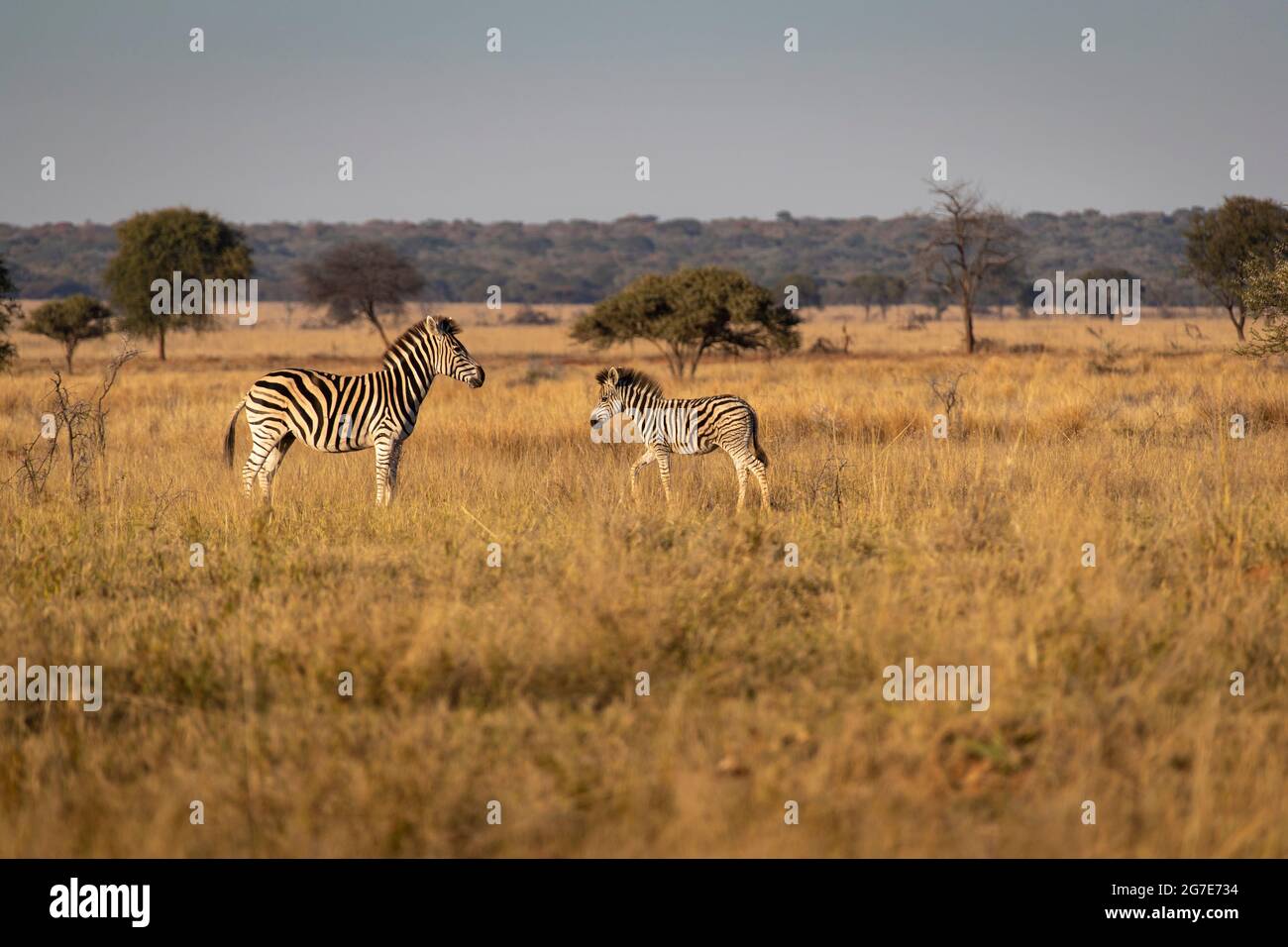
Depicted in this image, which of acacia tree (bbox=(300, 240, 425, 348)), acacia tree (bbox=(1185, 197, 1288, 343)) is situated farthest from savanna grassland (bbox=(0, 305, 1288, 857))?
acacia tree (bbox=(300, 240, 425, 348))

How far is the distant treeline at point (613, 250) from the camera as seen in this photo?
132m

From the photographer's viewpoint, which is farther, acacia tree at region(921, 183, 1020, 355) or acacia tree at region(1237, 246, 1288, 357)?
acacia tree at region(921, 183, 1020, 355)

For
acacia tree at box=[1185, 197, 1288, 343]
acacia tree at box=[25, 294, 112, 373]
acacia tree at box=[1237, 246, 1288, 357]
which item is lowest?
acacia tree at box=[1237, 246, 1288, 357]

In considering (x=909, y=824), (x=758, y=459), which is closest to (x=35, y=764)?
(x=909, y=824)

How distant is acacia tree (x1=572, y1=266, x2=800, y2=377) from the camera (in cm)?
2734

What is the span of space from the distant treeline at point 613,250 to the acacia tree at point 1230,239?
68012 mm

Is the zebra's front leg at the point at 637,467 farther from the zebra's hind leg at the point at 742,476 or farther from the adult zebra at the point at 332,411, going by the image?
the adult zebra at the point at 332,411

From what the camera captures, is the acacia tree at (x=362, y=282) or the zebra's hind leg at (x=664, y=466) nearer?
the zebra's hind leg at (x=664, y=466)

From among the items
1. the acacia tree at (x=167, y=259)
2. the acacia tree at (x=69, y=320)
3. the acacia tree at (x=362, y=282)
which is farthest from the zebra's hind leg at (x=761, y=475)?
the acacia tree at (x=362, y=282)

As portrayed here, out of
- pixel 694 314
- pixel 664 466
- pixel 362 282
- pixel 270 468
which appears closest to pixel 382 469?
pixel 270 468

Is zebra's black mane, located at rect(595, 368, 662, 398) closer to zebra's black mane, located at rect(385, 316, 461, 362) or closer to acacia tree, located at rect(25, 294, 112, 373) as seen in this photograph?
zebra's black mane, located at rect(385, 316, 461, 362)

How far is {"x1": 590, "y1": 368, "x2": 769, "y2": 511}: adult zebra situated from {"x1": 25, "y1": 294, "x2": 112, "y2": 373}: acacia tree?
30.9m

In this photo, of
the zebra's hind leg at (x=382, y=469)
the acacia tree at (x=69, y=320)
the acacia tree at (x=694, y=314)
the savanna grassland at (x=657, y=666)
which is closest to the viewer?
the savanna grassland at (x=657, y=666)
